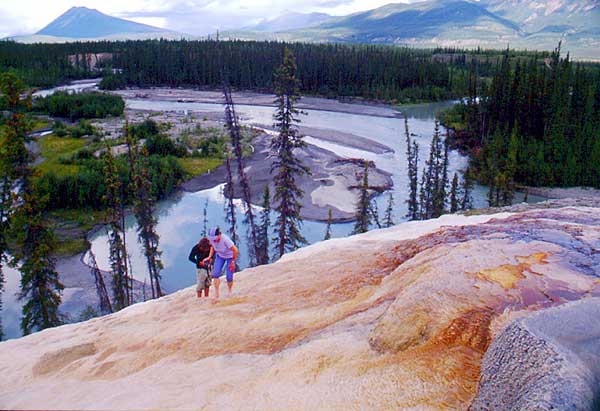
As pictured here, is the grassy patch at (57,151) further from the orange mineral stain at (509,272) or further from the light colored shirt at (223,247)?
the orange mineral stain at (509,272)

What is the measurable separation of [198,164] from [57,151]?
17744mm

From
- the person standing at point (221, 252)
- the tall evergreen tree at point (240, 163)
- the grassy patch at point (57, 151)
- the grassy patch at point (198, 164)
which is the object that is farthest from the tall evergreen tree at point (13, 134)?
the grassy patch at point (198, 164)

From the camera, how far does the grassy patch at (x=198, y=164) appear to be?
53.8m

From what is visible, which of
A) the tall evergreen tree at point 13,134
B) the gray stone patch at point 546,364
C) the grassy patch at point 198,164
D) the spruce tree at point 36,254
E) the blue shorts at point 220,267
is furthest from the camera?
the grassy patch at point 198,164

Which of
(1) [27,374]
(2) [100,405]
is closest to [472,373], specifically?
(2) [100,405]

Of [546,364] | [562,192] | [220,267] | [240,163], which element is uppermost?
[546,364]

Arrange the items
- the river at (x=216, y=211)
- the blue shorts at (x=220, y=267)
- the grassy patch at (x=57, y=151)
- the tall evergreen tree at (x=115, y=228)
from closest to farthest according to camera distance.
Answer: the blue shorts at (x=220, y=267) < the tall evergreen tree at (x=115, y=228) < the river at (x=216, y=211) < the grassy patch at (x=57, y=151)

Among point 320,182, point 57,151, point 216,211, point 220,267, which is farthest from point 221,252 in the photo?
point 57,151

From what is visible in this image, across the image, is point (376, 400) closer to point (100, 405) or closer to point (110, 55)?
point (100, 405)

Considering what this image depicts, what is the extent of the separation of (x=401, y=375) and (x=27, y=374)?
7.34 m

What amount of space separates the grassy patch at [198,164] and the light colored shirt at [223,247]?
41.8m

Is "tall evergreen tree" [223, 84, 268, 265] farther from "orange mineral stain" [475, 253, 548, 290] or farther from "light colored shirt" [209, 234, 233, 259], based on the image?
"orange mineral stain" [475, 253, 548, 290]

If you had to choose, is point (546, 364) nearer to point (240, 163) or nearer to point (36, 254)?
point (36, 254)

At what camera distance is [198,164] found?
5644 centimetres
